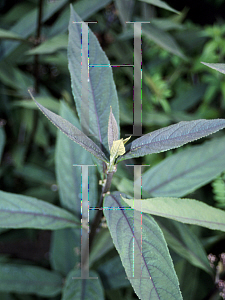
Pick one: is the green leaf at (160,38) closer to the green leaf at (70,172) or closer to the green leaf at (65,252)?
the green leaf at (70,172)

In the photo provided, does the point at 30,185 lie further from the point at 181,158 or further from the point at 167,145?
the point at 167,145

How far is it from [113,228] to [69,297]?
0.25 metres

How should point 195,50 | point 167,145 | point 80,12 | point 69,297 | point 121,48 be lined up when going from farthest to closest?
point 195,50
point 121,48
point 80,12
point 69,297
point 167,145

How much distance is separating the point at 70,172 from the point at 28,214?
151 mm

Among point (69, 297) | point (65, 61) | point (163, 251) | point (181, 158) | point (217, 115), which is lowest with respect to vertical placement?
point (69, 297)

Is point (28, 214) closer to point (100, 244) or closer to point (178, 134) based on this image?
point (100, 244)

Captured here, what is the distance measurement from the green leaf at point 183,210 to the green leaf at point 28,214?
20 centimetres

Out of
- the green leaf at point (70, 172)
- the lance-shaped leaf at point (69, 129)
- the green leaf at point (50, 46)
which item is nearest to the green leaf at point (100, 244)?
the green leaf at point (70, 172)

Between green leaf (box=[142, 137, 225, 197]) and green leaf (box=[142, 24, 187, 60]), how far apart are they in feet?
0.94

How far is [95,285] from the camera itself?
0.52 metres

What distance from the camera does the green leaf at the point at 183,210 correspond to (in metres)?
0.31

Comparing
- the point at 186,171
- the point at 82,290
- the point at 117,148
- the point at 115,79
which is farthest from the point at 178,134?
the point at 115,79

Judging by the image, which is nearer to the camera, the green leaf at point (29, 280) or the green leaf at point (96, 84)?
the green leaf at point (96, 84)

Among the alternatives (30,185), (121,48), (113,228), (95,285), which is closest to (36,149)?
(30,185)
